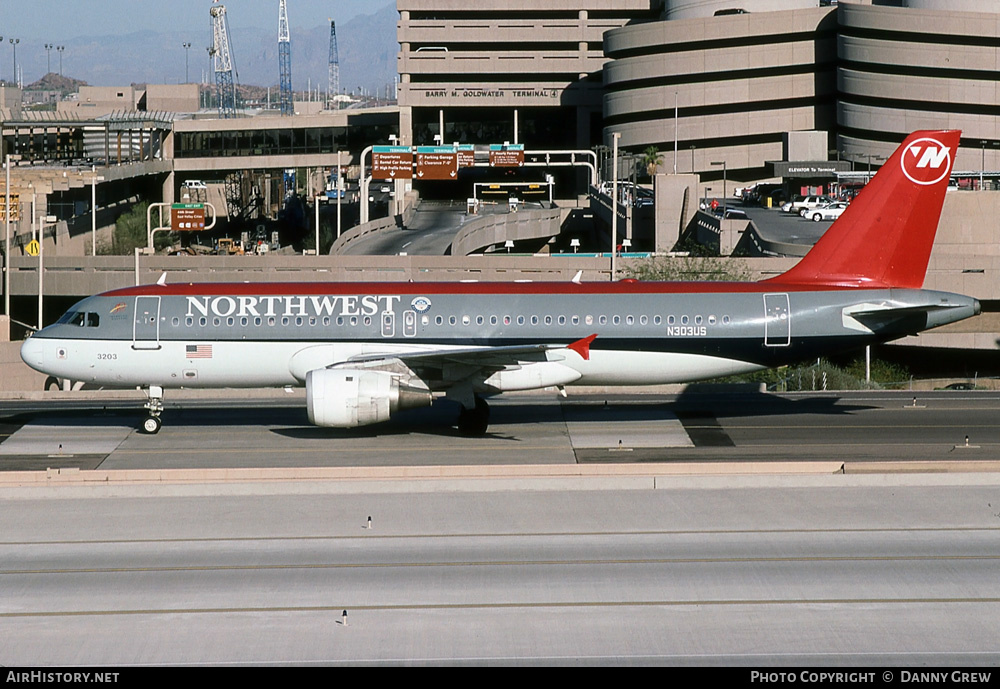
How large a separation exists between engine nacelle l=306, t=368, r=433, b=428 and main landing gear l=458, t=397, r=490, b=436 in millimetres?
2258

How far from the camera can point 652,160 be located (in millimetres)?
130000

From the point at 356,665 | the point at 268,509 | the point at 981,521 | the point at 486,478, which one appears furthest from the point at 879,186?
the point at 356,665

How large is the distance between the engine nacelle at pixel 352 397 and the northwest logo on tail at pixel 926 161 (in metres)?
15.4

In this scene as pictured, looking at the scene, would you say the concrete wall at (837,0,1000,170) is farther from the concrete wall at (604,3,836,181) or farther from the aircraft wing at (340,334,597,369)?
the aircraft wing at (340,334,597,369)

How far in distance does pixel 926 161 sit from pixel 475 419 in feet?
48.4

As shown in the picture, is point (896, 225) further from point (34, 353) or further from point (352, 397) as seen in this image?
point (34, 353)

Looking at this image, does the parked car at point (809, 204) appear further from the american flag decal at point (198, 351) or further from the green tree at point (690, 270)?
the american flag decal at point (198, 351)

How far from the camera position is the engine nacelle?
31266 millimetres

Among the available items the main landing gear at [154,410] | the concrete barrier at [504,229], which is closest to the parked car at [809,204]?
the concrete barrier at [504,229]

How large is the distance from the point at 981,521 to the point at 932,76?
10686 cm

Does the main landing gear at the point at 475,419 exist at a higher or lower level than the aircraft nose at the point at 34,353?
lower

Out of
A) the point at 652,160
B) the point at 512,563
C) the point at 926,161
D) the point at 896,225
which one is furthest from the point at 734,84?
the point at 512,563

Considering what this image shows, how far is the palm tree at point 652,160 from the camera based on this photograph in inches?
5079
